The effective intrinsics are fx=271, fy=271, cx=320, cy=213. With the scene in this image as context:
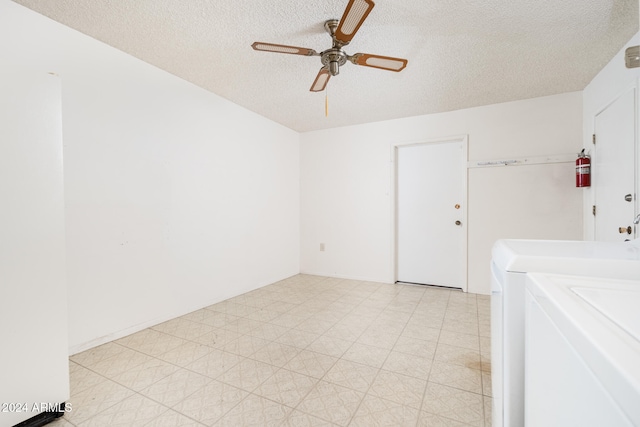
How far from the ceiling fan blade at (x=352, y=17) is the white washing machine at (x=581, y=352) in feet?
4.78

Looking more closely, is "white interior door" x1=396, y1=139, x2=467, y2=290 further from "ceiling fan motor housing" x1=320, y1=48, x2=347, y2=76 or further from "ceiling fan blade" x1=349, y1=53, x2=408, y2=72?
"ceiling fan motor housing" x1=320, y1=48, x2=347, y2=76

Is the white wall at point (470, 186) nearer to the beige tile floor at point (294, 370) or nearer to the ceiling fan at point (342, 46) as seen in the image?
the beige tile floor at point (294, 370)

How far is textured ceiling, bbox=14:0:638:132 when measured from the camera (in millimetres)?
1831

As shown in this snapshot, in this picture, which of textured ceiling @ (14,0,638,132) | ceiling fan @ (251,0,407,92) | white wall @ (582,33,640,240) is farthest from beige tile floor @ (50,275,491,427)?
textured ceiling @ (14,0,638,132)

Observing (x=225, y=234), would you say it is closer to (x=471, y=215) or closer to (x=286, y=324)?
(x=286, y=324)

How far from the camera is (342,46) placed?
81.7 inches

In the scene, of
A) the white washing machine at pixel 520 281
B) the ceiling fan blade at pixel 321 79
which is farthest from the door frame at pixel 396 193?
the white washing machine at pixel 520 281

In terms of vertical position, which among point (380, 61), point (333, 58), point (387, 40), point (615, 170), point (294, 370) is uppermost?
point (387, 40)

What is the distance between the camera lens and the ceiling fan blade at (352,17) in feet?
4.58

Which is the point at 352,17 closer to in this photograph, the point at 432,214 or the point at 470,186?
the point at 470,186

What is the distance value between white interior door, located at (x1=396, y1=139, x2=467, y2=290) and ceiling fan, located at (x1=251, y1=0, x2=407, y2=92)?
6.97 ft

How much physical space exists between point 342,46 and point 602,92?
103 inches

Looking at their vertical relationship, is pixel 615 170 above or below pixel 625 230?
above

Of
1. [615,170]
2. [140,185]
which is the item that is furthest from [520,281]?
[140,185]
